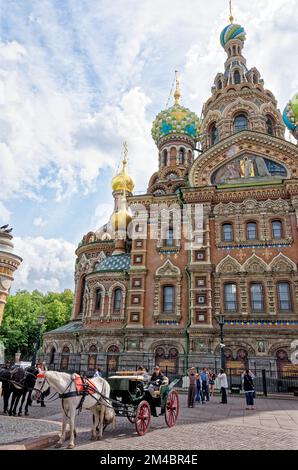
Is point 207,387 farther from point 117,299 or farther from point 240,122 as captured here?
point 240,122

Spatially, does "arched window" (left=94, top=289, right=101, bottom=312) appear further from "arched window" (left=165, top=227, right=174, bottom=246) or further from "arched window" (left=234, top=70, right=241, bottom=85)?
"arched window" (left=234, top=70, right=241, bottom=85)

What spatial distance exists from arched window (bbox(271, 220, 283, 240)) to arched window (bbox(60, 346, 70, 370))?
55.3 feet

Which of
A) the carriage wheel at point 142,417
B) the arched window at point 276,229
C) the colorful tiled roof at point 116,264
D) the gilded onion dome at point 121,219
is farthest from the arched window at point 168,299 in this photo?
the carriage wheel at point 142,417

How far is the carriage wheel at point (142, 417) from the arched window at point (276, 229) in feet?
55.3

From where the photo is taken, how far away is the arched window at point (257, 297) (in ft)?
69.4

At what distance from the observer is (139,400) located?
804 centimetres

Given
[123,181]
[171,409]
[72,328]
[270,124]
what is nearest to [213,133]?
[270,124]

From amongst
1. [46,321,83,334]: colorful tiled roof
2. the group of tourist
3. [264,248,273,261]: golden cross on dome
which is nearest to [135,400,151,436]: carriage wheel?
the group of tourist

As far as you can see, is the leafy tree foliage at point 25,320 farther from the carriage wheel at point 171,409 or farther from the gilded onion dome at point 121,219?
the carriage wheel at point 171,409

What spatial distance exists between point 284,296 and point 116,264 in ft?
37.7

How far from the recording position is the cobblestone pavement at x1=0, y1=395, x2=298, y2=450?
6829 mm

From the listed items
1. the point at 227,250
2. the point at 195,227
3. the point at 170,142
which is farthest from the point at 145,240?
the point at 170,142

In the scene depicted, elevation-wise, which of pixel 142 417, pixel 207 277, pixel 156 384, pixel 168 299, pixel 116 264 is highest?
pixel 116 264

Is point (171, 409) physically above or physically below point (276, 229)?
below
